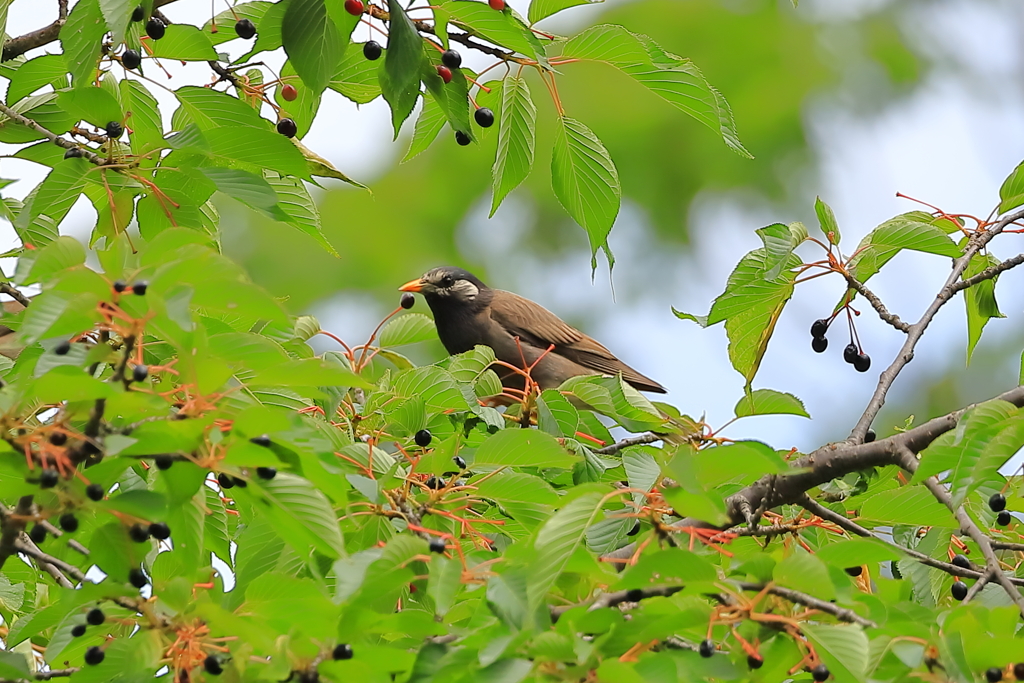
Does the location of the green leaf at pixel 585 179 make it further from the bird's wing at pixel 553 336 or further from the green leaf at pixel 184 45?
the bird's wing at pixel 553 336

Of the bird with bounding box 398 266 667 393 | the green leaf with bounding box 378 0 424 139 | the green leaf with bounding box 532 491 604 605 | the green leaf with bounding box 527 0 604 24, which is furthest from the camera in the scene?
the bird with bounding box 398 266 667 393

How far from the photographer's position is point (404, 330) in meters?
3.02

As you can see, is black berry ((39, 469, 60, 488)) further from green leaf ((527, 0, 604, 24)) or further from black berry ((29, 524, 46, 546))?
green leaf ((527, 0, 604, 24))

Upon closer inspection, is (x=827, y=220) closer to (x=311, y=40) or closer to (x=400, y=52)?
(x=400, y=52)

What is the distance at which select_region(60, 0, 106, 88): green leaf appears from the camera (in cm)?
213

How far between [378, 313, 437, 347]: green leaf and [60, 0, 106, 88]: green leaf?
3.53 feet

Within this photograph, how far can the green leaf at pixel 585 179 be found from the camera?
2582 millimetres

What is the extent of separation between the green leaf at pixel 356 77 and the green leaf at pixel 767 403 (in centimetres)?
120

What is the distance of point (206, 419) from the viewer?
157 centimetres

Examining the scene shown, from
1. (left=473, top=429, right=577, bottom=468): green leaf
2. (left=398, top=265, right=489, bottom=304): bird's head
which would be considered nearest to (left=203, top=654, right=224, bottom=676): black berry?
(left=473, top=429, right=577, bottom=468): green leaf

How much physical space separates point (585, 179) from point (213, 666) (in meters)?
1.42

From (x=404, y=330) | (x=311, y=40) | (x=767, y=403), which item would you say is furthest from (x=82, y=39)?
(x=767, y=403)

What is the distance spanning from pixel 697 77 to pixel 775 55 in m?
11.0

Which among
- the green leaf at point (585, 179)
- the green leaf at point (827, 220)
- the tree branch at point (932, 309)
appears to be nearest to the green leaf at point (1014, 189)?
the tree branch at point (932, 309)
